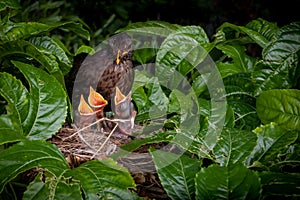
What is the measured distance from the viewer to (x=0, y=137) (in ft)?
2.69

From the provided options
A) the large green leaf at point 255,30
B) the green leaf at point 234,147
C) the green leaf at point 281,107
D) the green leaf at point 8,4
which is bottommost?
the green leaf at point 234,147

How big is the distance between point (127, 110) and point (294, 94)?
1.24 feet

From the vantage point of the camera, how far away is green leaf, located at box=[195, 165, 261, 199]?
720 millimetres

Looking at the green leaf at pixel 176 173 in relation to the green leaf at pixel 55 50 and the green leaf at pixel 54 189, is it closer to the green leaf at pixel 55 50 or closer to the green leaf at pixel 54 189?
the green leaf at pixel 54 189

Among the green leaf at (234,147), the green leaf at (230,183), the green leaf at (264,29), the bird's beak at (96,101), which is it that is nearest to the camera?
the green leaf at (230,183)

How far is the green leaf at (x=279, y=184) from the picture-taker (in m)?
0.76

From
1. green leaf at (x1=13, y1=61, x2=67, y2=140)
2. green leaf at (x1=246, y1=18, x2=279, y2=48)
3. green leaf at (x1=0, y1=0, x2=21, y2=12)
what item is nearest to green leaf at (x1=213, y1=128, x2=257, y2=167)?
green leaf at (x1=13, y1=61, x2=67, y2=140)

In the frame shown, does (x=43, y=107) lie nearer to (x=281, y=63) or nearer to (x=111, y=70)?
(x=111, y=70)

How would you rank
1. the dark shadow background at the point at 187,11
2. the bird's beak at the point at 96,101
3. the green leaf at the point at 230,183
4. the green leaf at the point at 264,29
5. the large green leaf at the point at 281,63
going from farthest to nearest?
the dark shadow background at the point at 187,11, the green leaf at the point at 264,29, the bird's beak at the point at 96,101, the large green leaf at the point at 281,63, the green leaf at the point at 230,183

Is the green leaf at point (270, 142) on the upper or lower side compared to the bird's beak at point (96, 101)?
upper

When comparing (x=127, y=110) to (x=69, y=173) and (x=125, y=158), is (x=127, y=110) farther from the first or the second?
(x=69, y=173)

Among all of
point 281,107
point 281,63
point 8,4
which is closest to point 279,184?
point 281,107

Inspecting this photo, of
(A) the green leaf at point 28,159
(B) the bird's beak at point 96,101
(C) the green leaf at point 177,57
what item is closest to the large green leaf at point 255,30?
(C) the green leaf at point 177,57

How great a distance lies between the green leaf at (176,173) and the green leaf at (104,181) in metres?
0.06
